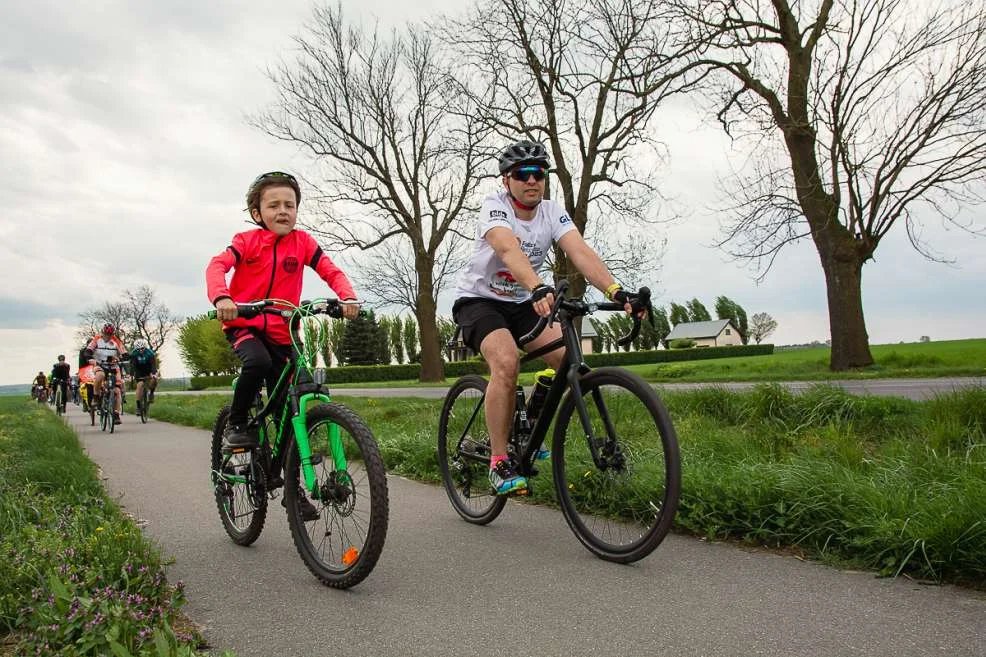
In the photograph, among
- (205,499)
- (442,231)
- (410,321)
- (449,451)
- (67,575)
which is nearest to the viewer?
(67,575)

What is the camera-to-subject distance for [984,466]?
13.2 ft

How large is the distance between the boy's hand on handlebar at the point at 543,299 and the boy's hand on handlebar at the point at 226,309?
148 centimetres

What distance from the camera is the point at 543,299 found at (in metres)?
3.68

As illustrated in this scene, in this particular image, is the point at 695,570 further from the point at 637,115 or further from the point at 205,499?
the point at 637,115

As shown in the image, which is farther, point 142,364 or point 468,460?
point 142,364

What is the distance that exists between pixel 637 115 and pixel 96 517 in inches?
652

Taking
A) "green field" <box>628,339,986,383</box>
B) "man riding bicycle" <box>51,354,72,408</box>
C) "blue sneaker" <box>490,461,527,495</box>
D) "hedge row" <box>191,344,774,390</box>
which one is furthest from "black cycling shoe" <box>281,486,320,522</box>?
A: "hedge row" <box>191,344,774,390</box>

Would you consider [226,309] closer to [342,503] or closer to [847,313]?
[342,503]

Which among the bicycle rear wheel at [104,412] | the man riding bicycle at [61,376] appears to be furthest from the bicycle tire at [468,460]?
the man riding bicycle at [61,376]

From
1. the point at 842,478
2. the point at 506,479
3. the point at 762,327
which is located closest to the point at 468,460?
the point at 506,479

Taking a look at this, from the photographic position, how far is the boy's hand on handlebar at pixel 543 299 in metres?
3.66

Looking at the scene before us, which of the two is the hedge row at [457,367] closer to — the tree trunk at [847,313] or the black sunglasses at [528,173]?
the tree trunk at [847,313]

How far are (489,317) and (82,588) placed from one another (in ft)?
7.73

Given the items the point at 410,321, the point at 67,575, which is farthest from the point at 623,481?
the point at 410,321
